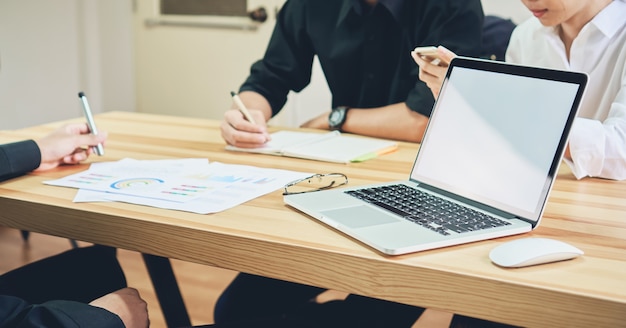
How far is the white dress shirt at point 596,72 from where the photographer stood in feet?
3.68

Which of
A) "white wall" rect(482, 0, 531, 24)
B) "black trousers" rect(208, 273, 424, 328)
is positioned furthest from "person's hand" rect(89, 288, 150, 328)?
"white wall" rect(482, 0, 531, 24)

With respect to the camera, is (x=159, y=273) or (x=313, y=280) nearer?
(x=313, y=280)

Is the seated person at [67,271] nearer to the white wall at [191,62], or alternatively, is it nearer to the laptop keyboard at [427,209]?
the laptop keyboard at [427,209]

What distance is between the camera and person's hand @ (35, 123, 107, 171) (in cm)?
115

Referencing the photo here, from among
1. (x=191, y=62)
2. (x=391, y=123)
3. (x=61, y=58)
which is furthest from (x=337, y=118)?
(x=191, y=62)

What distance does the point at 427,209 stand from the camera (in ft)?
2.86

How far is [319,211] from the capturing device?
862 millimetres

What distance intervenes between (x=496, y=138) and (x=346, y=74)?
2.92ft

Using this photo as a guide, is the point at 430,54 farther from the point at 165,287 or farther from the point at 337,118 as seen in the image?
the point at 165,287

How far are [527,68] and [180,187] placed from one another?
0.55m

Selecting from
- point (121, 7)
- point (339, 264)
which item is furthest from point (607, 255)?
point (121, 7)

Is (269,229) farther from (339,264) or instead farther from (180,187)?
(180,187)

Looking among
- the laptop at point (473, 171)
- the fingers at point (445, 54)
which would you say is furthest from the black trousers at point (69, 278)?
the fingers at point (445, 54)

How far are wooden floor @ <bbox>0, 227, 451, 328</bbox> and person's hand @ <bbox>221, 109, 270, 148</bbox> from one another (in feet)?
2.81
